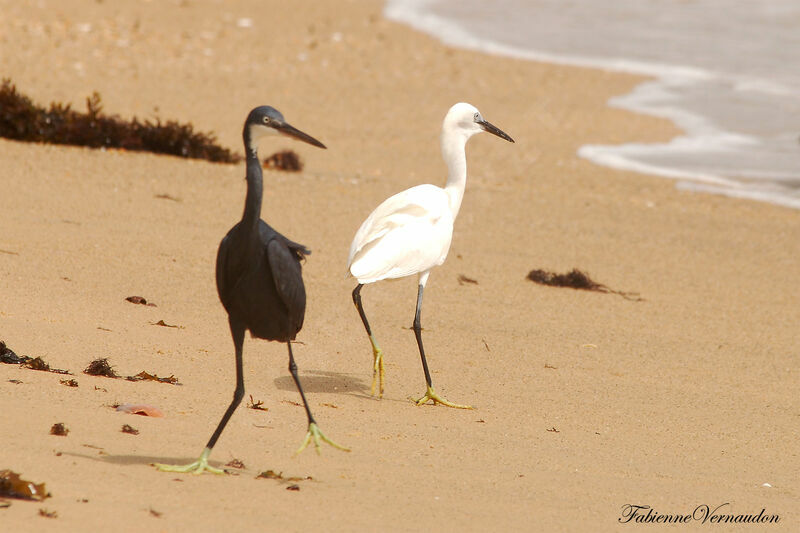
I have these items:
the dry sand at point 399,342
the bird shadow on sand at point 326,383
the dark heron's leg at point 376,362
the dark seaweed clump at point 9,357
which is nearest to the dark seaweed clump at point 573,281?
the dry sand at point 399,342

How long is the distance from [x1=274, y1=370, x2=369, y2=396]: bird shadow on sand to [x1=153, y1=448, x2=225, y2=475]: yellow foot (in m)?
1.60

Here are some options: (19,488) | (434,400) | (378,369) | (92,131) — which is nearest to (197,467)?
(19,488)

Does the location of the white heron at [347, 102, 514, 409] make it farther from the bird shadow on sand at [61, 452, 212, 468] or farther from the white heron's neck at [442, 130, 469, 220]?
the bird shadow on sand at [61, 452, 212, 468]

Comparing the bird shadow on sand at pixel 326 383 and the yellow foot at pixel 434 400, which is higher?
the yellow foot at pixel 434 400

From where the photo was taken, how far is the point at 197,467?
4.45 metres

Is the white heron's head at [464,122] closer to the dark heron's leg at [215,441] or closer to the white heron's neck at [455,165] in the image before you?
the white heron's neck at [455,165]

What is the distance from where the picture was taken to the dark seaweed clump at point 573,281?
8.82 metres

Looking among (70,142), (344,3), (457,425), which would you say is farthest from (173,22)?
(457,425)

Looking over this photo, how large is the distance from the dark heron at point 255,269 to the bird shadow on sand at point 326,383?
1.55 m

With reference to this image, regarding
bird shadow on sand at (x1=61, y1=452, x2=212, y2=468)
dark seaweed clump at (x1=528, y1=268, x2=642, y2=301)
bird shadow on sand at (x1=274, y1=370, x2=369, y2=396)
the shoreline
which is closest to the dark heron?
bird shadow on sand at (x1=61, y1=452, x2=212, y2=468)

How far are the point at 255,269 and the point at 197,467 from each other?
812mm

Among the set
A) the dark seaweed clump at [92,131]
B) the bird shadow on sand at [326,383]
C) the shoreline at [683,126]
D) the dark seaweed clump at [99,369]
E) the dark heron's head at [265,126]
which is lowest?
the bird shadow on sand at [326,383]

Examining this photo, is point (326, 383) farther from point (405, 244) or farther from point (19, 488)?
point (19, 488)

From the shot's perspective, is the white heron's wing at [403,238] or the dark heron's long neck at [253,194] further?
the white heron's wing at [403,238]
